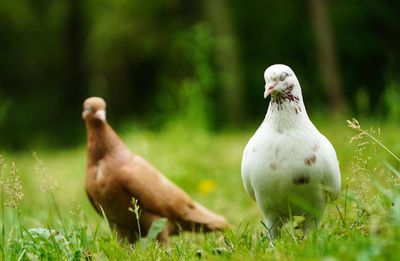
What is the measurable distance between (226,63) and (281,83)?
11469mm

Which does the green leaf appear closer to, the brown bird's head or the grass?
the grass

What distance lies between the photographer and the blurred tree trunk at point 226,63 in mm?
14180

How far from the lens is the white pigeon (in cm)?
297

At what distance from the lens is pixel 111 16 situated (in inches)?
669

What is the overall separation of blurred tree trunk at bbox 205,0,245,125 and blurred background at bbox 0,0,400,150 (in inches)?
1.0

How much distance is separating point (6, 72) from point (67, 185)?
52.5 ft

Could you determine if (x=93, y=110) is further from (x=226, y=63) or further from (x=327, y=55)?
(x=226, y=63)

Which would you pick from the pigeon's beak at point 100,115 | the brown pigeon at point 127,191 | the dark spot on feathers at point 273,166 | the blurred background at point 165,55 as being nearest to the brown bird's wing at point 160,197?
the brown pigeon at point 127,191

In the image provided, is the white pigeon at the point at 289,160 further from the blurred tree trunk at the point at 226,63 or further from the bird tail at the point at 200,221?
the blurred tree trunk at the point at 226,63

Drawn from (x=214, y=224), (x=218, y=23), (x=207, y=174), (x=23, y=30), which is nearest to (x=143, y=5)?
(x=218, y=23)

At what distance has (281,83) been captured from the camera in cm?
301

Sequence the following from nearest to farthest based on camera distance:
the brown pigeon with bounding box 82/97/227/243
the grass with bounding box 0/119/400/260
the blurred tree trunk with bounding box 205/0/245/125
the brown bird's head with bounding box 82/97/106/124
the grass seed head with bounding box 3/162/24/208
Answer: the grass with bounding box 0/119/400/260
the grass seed head with bounding box 3/162/24/208
the brown pigeon with bounding box 82/97/227/243
the brown bird's head with bounding box 82/97/106/124
the blurred tree trunk with bounding box 205/0/245/125

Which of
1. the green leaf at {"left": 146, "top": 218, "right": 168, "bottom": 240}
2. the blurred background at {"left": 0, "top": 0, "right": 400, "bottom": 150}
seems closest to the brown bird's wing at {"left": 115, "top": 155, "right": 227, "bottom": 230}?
the green leaf at {"left": 146, "top": 218, "right": 168, "bottom": 240}

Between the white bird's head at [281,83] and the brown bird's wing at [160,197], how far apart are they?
1.35 meters
